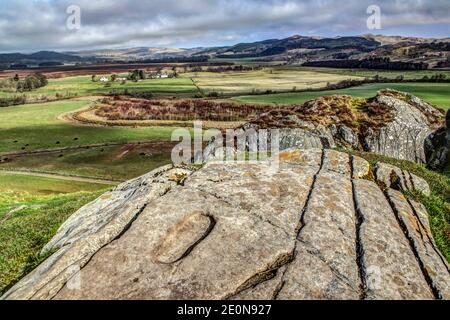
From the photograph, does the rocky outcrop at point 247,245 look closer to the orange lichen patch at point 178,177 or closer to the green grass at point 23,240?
the orange lichen patch at point 178,177

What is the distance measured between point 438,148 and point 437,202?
54.2 ft

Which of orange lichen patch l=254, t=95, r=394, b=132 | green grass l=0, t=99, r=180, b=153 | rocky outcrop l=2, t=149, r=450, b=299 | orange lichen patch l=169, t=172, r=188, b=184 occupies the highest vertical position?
orange lichen patch l=254, t=95, r=394, b=132

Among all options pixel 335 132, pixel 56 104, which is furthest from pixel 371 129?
pixel 56 104

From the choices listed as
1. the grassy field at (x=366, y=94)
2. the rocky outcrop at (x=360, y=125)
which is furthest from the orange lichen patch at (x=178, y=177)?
the grassy field at (x=366, y=94)

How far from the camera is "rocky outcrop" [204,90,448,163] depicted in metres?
33.9

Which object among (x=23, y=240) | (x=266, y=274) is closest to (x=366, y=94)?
(x=23, y=240)

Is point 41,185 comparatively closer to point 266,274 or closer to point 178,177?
point 178,177

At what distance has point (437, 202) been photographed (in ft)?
58.3

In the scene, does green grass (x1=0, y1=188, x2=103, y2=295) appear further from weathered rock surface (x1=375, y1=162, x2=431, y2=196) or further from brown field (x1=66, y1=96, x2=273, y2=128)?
brown field (x1=66, y1=96, x2=273, y2=128)

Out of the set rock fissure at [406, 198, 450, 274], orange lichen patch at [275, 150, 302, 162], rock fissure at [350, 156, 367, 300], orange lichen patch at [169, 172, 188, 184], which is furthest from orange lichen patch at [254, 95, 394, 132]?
rock fissure at [350, 156, 367, 300]

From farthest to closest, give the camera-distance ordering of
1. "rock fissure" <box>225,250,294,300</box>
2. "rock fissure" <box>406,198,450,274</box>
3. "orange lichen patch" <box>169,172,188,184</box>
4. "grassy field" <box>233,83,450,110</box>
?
"grassy field" <box>233,83,450,110</box> → "orange lichen patch" <box>169,172,188,184</box> → "rock fissure" <box>406,198,450,274</box> → "rock fissure" <box>225,250,294,300</box>

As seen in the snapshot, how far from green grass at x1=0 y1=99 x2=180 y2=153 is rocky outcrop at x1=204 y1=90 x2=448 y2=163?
6749 cm

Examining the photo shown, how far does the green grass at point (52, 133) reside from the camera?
335 feet
